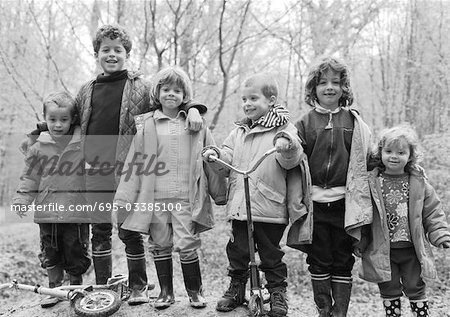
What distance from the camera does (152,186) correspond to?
347cm

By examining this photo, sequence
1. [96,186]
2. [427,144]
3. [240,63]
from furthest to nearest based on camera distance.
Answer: [240,63], [427,144], [96,186]

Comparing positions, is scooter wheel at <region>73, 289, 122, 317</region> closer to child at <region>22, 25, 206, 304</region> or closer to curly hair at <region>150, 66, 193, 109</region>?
child at <region>22, 25, 206, 304</region>

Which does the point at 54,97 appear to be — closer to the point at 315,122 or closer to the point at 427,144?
the point at 315,122

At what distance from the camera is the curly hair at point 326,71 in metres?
3.41

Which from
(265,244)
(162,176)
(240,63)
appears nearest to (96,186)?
(162,176)

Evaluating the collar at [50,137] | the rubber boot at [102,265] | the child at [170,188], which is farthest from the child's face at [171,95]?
the rubber boot at [102,265]

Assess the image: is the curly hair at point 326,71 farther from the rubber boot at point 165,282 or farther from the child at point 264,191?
the rubber boot at point 165,282

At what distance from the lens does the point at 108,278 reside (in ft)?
12.7

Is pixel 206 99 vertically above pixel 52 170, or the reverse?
pixel 206 99

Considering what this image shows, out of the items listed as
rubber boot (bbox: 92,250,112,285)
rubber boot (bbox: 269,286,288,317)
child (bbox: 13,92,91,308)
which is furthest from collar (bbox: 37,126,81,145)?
rubber boot (bbox: 269,286,288,317)

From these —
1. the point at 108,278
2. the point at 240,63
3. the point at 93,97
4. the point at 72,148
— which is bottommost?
the point at 108,278

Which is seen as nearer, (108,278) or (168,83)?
(168,83)

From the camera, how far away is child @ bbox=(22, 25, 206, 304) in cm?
369

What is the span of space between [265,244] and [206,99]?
4100mm
